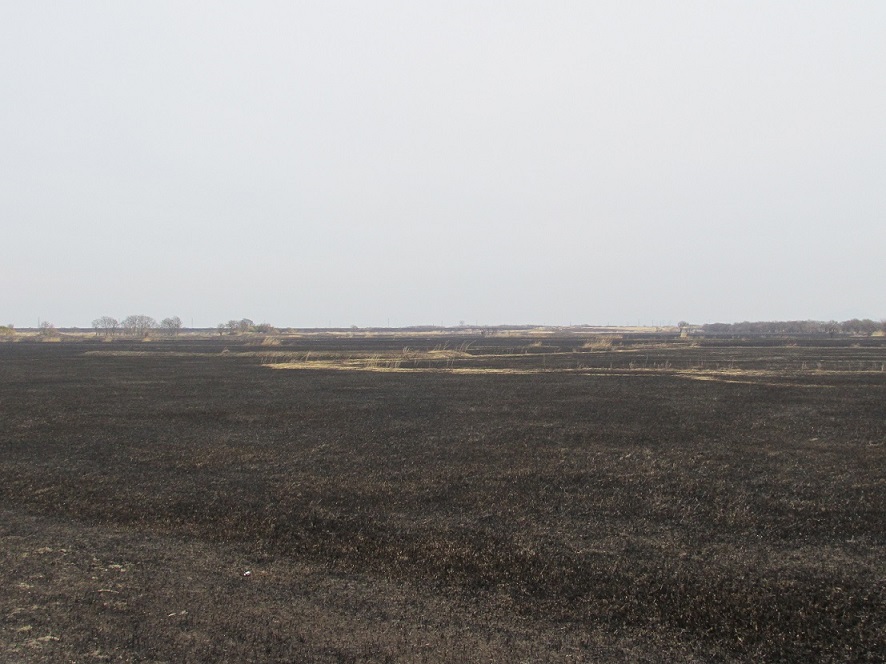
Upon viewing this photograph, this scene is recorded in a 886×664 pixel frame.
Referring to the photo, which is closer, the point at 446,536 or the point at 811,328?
the point at 446,536

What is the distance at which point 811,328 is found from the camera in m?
121

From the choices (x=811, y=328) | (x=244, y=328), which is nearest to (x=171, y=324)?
(x=244, y=328)

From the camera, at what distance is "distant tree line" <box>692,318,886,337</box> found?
10069 centimetres

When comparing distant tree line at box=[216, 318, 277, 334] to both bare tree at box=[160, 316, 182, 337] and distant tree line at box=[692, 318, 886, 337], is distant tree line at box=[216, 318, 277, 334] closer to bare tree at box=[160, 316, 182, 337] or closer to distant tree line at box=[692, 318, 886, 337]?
bare tree at box=[160, 316, 182, 337]

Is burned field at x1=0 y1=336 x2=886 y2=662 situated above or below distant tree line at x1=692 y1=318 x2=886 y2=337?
below

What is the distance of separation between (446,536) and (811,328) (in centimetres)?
13870

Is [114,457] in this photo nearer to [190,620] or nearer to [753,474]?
[190,620]

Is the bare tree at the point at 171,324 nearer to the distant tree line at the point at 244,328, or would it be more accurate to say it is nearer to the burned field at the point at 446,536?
the distant tree line at the point at 244,328

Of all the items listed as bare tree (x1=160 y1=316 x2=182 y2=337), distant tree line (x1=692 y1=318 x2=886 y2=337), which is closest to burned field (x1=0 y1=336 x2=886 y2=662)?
distant tree line (x1=692 y1=318 x2=886 y2=337)

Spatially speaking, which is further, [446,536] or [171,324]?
[171,324]

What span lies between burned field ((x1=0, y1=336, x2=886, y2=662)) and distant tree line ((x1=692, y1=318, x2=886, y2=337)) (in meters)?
92.0

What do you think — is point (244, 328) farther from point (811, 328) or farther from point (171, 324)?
point (811, 328)

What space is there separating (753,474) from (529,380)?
55.8 feet

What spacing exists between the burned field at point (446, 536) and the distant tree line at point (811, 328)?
92.0 meters
